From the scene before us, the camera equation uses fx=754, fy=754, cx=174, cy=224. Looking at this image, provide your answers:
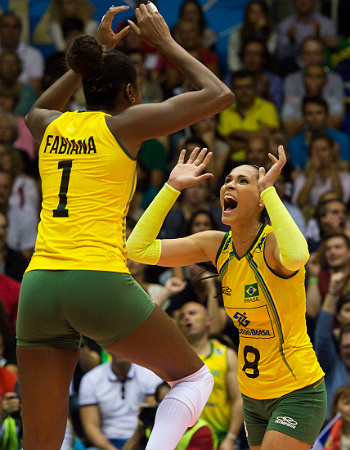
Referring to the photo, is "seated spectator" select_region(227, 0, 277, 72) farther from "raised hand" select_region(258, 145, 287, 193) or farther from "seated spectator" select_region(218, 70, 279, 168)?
"raised hand" select_region(258, 145, 287, 193)

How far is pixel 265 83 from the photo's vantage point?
9516 mm

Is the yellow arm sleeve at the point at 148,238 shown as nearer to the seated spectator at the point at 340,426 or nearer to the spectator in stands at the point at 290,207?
the seated spectator at the point at 340,426

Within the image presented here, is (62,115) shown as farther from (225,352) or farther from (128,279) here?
(225,352)

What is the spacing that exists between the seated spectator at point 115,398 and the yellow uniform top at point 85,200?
3117 millimetres

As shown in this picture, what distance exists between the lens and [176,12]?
10594 mm

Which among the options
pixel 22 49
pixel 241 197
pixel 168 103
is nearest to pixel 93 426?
pixel 241 197

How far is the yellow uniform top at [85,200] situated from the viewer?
3.17 m

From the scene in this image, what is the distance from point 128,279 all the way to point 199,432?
2.62 m

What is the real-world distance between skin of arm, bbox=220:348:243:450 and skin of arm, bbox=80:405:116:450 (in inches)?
35.9

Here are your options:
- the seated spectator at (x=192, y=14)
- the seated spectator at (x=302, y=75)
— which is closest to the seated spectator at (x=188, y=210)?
the seated spectator at (x=302, y=75)

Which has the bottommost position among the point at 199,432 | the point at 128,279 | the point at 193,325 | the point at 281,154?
the point at 199,432

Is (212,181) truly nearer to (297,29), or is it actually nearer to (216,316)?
(216,316)

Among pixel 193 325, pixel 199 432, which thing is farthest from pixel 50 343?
pixel 193 325

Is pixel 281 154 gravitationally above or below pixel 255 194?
above
